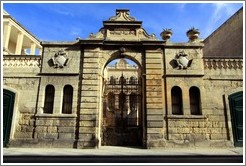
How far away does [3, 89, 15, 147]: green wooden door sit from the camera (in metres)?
11.2

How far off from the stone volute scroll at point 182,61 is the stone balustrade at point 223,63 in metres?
1.06

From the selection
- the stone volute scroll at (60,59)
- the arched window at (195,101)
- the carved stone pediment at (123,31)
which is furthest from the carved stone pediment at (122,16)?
the arched window at (195,101)

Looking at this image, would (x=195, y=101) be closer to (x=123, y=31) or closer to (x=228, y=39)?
(x=123, y=31)

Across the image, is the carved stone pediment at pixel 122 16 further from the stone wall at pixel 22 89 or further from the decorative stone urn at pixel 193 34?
the stone wall at pixel 22 89

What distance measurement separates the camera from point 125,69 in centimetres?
3519

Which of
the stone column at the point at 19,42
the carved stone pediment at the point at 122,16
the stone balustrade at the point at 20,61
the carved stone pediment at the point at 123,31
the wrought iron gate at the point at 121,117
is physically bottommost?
the wrought iron gate at the point at 121,117

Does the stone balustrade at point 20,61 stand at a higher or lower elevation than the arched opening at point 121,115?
higher

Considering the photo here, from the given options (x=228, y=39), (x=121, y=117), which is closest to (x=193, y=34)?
(x=228, y=39)

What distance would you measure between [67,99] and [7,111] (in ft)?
9.98

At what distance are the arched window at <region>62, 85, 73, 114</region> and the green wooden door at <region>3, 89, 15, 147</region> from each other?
2.61 meters

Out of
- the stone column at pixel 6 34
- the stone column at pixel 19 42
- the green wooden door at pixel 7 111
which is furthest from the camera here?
the stone column at pixel 19 42

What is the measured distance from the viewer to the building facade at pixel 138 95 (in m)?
11.2

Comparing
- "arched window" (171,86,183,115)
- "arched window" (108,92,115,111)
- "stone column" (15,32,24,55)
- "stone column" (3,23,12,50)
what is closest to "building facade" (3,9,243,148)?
"arched window" (171,86,183,115)

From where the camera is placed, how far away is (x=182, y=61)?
12203 millimetres
